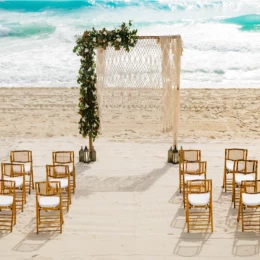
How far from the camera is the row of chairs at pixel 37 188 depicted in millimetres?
9141

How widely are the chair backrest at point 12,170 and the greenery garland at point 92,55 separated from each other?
2.53m

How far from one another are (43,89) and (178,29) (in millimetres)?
24700

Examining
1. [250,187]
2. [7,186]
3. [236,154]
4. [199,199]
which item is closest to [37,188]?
[7,186]

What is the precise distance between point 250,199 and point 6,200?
4.28 metres

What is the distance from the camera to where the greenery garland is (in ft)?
39.0

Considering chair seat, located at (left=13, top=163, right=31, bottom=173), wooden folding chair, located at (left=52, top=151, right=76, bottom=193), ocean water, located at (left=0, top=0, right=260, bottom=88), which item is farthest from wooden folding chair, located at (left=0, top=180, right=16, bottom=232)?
ocean water, located at (left=0, top=0, right=260, bottom=88)

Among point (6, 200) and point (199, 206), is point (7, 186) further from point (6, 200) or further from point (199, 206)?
point (199, 206)

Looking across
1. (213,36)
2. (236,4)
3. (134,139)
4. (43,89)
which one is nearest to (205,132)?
(134,139)

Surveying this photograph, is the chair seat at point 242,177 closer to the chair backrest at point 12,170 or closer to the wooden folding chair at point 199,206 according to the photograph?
the wooden folding chair at point 199,206

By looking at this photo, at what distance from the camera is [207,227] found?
9.24 meters

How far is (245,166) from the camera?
10.5m

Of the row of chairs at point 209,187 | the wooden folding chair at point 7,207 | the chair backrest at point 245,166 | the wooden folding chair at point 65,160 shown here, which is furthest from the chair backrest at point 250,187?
the wooden folding chair at point 7,207

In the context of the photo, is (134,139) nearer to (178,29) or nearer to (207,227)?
(207,227)

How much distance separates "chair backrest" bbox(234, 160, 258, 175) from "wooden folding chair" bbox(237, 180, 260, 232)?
72 cm
